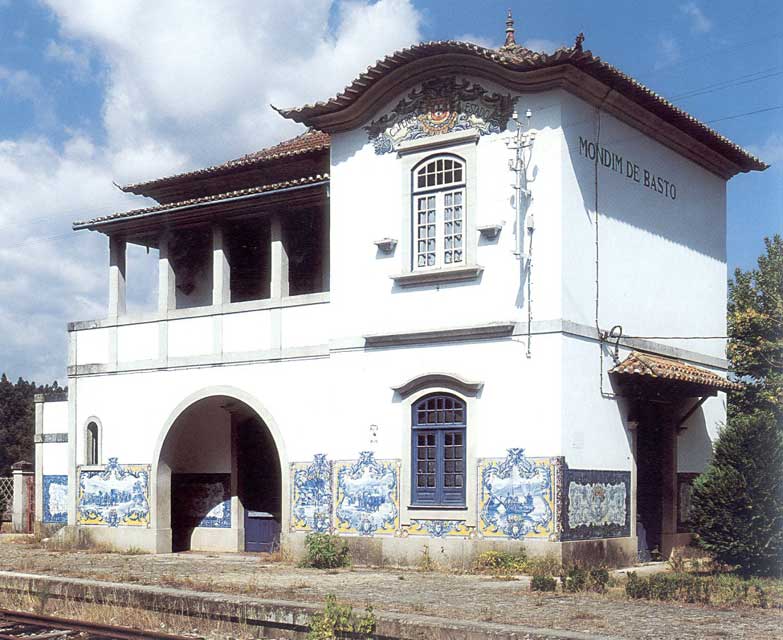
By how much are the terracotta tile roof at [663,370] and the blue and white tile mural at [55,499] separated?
38.9 feet

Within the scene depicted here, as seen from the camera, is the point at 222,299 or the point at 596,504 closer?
the point at 596,504

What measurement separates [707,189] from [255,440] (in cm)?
993

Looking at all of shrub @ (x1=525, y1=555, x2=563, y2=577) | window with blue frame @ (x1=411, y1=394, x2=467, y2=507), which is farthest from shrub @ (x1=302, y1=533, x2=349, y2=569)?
shrub @ (x1=525, y1=555, x2=563, y2=577)

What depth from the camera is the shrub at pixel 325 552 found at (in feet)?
61.0

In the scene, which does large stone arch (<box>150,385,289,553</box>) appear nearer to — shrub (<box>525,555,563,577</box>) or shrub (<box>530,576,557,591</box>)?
shrub (<box>525,555,563,577</box>)

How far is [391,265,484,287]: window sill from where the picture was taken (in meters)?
18.2

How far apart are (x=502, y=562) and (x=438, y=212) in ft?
18.2

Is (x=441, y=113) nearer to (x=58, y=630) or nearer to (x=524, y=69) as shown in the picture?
(x=524, y=69)

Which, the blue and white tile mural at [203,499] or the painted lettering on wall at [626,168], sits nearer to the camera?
the painted lettering on wall at [626,168]

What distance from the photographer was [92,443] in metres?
23.5

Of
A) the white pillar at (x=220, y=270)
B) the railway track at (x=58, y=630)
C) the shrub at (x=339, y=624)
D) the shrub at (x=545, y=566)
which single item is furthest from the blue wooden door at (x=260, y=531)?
the shrub at (x=339, y=624)

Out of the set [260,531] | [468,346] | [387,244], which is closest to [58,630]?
[468,346]

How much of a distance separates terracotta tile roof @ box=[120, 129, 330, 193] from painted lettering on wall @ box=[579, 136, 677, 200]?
5.10 meters

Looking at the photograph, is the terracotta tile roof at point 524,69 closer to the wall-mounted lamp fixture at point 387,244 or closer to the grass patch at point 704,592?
the wall-mounted lamp fixture at point 387,244
